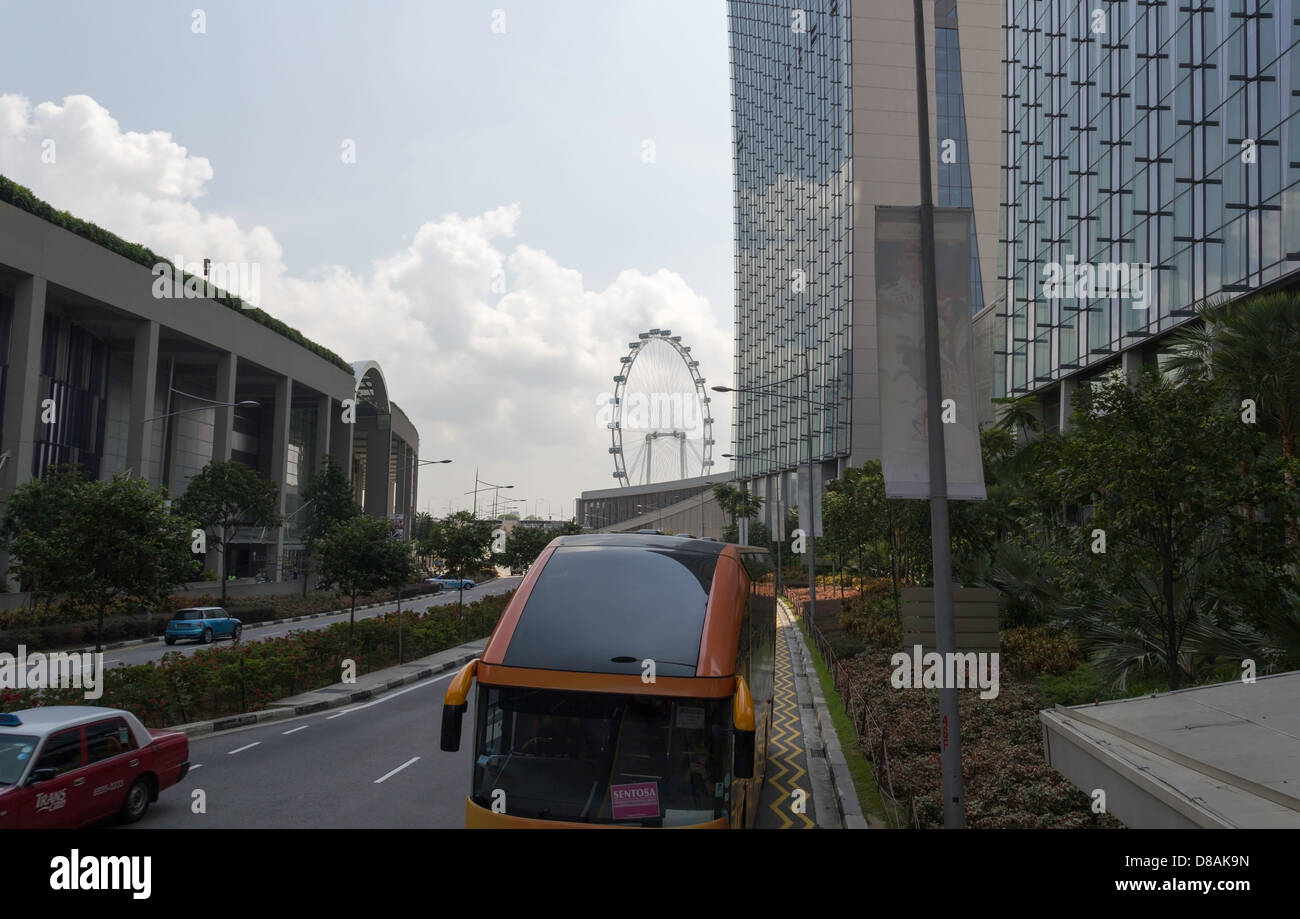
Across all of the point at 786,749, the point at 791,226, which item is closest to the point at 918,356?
the point at 786,749

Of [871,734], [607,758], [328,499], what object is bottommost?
[871,734]

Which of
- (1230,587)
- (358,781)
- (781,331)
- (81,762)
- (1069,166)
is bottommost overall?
(358,781)

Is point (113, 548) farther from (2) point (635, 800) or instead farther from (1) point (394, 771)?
(2) point (635, 800)

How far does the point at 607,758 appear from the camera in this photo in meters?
7.84

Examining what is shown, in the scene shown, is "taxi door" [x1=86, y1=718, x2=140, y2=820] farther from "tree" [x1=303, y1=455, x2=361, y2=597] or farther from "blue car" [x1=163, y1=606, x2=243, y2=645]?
"tree" [x1=303, y1=455, x2=361, y2=597]

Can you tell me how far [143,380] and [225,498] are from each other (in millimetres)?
8241

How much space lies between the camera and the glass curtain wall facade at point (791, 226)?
77.1 m

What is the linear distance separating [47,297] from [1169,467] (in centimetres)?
5048

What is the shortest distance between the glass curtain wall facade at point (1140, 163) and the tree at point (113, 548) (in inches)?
1158

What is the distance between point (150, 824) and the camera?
441 inches

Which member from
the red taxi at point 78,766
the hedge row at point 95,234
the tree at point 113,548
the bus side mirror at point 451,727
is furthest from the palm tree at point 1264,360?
the hedge row at point 95,234

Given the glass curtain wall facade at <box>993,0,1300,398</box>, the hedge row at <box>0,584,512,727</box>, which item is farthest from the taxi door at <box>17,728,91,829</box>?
the glass curtain wall facade at <box>993,0,1300,398</box>
